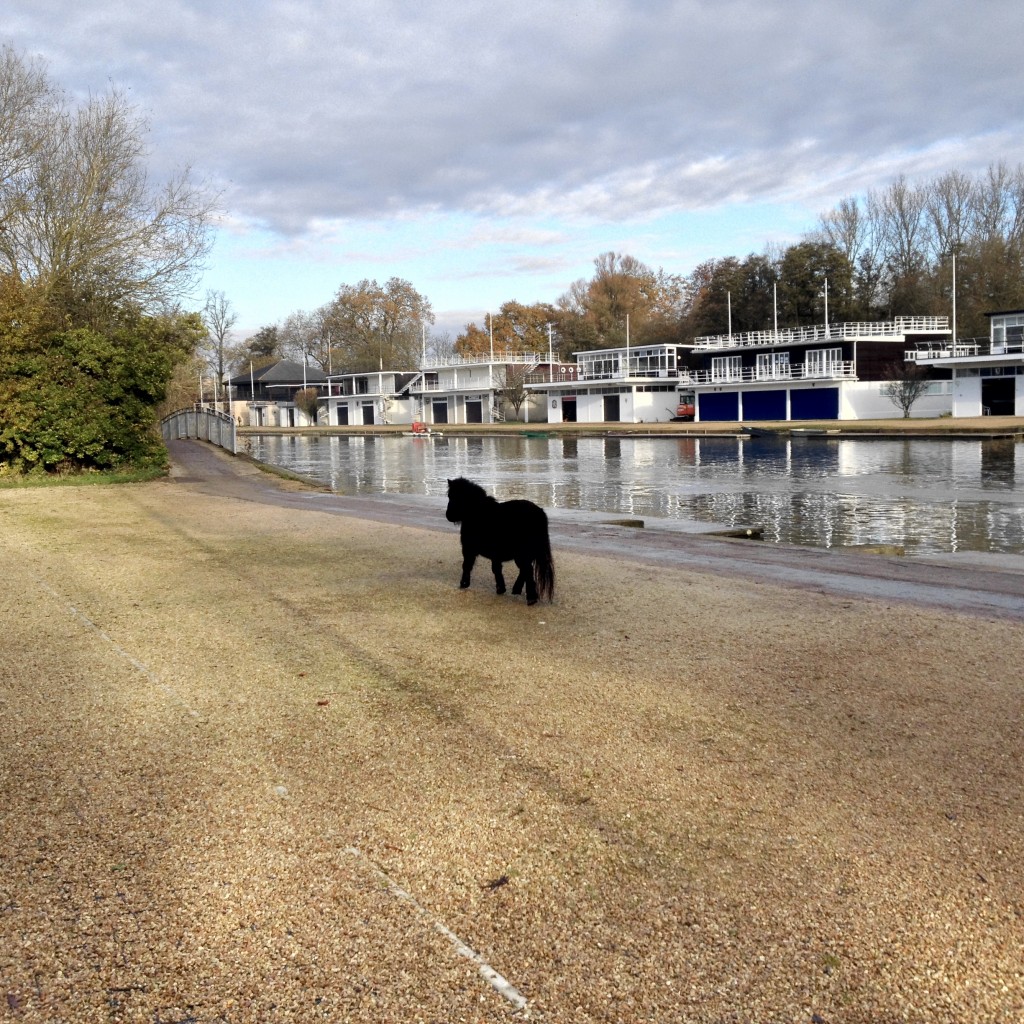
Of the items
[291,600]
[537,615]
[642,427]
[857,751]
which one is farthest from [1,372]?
[642,427]

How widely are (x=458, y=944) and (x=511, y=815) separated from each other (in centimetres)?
95

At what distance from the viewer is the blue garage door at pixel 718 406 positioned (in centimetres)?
7625

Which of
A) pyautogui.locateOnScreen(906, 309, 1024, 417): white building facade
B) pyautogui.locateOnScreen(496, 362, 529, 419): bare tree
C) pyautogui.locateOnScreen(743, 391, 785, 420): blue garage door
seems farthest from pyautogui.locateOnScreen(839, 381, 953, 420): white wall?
pyautogui.locateOnScreen(496, 362, 529, 419): bare tree

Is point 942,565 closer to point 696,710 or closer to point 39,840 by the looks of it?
point 696,710

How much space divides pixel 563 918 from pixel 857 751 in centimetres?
211

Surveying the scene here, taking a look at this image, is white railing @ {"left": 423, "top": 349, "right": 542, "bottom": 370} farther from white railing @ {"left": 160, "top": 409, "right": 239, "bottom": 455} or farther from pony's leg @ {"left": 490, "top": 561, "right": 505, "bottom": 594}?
pony's leg @ {"left": 490, "top": 561, "right": 505, "bottom": 594}

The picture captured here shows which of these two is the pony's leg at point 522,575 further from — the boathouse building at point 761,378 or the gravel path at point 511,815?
the boathouse building at point 761,378

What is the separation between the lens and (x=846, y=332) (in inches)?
2761

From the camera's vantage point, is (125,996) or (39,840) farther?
(39,840)

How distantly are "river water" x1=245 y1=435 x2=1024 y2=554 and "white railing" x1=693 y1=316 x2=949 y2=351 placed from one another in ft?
81.0

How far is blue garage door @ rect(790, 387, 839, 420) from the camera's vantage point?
69.1 metres

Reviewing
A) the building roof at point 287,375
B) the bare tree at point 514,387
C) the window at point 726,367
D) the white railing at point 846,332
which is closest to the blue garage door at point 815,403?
the white railing at point 846,332

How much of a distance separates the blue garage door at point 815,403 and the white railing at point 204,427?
4295cm

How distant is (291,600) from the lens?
850cm
